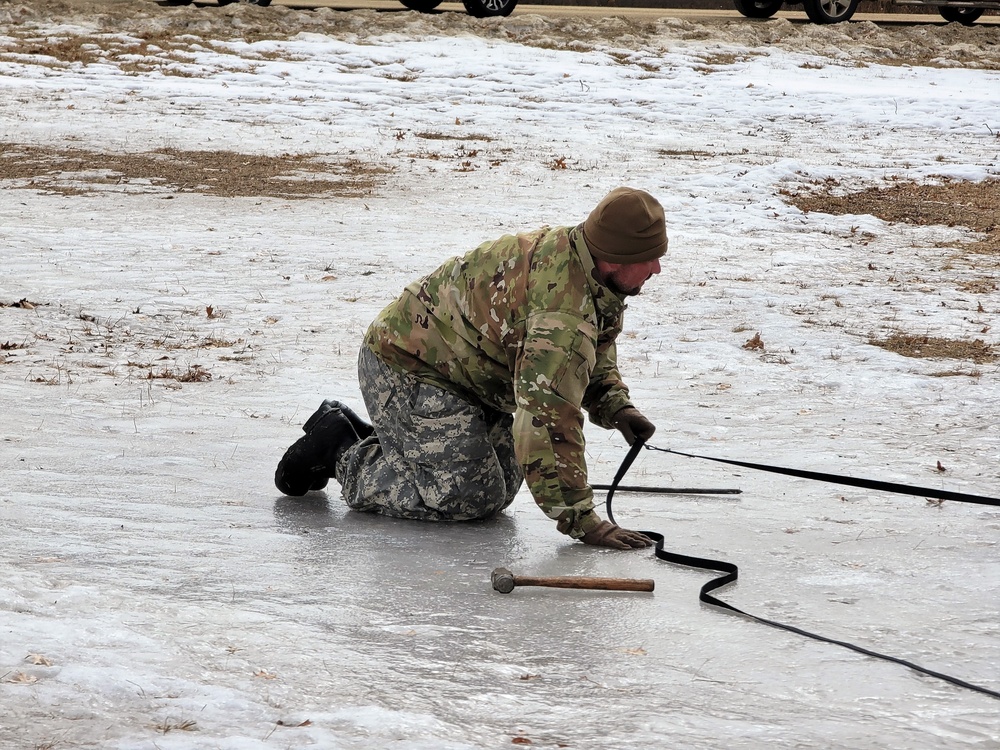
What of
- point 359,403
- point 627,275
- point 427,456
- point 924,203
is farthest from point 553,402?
point 924,203

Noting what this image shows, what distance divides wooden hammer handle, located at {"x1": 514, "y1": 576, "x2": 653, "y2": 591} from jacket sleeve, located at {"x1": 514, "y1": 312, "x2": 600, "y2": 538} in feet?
1.16

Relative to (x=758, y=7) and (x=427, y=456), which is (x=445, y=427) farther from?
(x=758, y=7)

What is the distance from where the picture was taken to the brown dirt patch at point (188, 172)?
1207 cm

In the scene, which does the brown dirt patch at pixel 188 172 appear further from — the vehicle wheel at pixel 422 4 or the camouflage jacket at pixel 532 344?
the vehicle wheel at pixel 422 4

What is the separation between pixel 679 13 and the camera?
23.2 m

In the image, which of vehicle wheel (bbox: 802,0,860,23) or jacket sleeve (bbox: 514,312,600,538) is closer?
jacket sleeve (bbox: 514,312,600,538)

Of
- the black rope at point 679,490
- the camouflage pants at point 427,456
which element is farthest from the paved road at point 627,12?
the camouflage pants at point 427,456

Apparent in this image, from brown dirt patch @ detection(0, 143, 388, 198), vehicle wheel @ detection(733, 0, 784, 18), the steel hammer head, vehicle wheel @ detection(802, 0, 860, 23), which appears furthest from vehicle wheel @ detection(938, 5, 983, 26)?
the steel hammer head

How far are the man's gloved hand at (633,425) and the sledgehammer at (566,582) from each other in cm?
69

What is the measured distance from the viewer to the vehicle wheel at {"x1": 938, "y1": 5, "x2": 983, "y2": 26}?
22984mm

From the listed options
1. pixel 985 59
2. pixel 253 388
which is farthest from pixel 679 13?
pixel 253 388

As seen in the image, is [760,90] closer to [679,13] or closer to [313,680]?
[679,13]

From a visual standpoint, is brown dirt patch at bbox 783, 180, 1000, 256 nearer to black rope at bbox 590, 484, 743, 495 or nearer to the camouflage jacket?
black rope at bbox 590, 484, 743, 495

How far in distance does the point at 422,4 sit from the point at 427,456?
1749 cm
